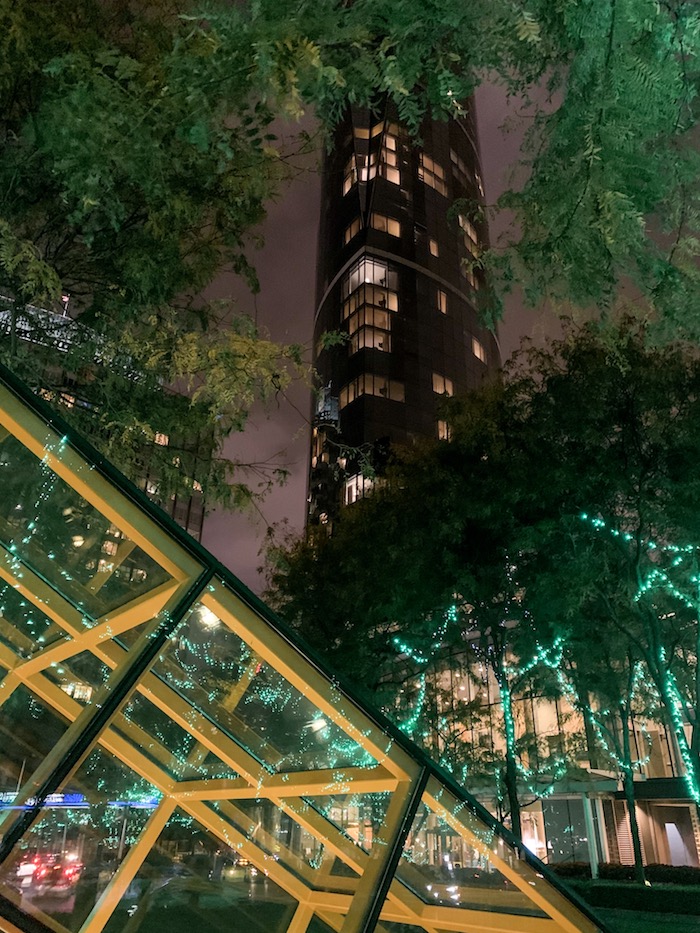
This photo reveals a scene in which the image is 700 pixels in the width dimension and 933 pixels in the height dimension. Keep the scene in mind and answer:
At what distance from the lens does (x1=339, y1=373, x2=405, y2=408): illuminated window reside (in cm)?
5494

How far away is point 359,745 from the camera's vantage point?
287cm

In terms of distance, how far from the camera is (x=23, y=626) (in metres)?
3.66

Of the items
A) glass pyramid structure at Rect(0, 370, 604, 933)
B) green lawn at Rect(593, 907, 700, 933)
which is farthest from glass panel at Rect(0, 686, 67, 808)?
green lawn at Rect(593, 907, 700, 933)

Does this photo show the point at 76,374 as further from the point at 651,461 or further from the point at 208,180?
the point at 651,461

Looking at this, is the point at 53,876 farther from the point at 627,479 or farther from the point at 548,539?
the point at 548,539

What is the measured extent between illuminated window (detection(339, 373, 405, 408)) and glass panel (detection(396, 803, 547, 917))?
170 ft

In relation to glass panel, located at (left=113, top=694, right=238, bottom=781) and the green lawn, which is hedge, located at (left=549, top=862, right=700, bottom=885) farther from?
glass panel, located at (left=113, top=694, right=238, bottom=781)

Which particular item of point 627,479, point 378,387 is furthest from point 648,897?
point 378,387

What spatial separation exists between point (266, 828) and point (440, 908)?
1131 mm

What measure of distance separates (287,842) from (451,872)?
3.75 ft

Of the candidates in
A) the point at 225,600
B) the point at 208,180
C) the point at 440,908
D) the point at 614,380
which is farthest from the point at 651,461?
the point at 225,600

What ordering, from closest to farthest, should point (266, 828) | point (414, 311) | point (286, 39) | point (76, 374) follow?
point (286, 39), point (266, 828), point (76, 374), point (414, 311)

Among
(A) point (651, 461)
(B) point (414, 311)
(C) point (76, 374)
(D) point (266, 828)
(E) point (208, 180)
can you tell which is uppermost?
(B) point (414, 311)

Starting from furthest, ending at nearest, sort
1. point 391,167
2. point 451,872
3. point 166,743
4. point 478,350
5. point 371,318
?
point 478,350 → point 391,167 → point 371,318 → point 166,743 → point 451,872
